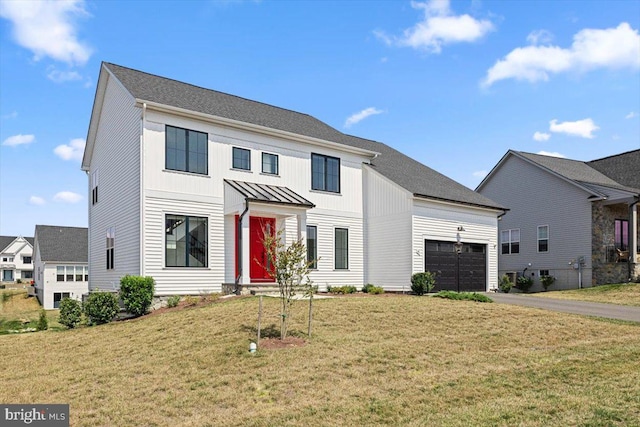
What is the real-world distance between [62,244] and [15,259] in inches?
1341

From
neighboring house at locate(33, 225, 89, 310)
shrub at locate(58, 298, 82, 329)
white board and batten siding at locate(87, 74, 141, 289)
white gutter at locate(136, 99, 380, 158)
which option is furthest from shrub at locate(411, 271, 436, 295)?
neighboring house at locate(33, 225, 89, 310)

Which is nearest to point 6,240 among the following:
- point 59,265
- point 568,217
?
point 59,265

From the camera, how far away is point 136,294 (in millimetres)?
16016

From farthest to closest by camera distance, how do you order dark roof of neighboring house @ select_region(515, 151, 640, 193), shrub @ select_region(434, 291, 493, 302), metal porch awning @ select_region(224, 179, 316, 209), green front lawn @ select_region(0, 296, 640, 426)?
1. dark roof of neighboring house @ select_region(515, 151, 640, 193)
2. metal porch awning @ select_region(224, 179, 316, 209)
3. shrub @ select_region(434, 291, 493, 302)
4. green front lawn @ select_region(0, 296, 640, 426)

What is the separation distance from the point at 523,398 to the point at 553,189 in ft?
83.6

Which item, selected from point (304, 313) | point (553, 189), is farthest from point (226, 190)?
point (553, 189)

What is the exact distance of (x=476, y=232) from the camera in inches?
945

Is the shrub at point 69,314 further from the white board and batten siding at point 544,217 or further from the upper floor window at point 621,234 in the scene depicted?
the upper floor window at point 621,234

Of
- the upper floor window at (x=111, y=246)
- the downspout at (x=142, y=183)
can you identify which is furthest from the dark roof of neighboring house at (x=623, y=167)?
the upper floor window at (x=111, y=246)

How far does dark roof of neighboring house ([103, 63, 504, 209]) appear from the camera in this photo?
1875 cm

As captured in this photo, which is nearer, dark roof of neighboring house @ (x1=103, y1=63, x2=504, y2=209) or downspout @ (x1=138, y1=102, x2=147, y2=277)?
downspout @ (x1=138, y1=102, x2=147, y2=277)

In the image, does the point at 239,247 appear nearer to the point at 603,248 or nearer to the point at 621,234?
the point at 603,248

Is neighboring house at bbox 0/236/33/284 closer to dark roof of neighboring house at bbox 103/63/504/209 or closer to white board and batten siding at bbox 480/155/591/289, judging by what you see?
dark roof of neighboring house at bbox 103/63/504/209

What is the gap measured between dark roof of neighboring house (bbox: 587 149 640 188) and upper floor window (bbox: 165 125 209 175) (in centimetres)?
2600
